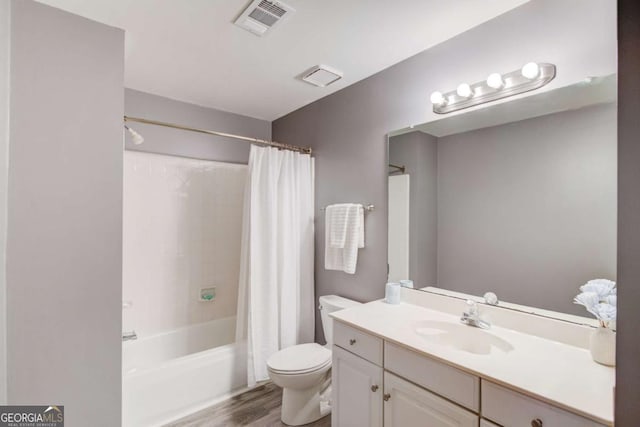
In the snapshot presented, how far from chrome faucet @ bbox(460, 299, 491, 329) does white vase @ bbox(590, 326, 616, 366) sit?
40 cm

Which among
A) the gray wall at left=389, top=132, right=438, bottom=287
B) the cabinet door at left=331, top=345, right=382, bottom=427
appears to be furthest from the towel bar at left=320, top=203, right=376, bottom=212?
the cabinet door at left=331, top=345, right=382, bottom=427

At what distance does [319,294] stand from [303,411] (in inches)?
36.7

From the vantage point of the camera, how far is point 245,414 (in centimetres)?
202

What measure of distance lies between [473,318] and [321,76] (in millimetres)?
1831

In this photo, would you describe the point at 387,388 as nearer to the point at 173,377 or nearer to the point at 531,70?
the point at 173,377

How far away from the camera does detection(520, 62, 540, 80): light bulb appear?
1361 millimetres

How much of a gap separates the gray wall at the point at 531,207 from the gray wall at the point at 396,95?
0.25m

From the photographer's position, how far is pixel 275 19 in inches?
61.2

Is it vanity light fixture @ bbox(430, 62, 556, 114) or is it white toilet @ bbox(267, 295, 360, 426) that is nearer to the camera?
vanity light fixture @ bbox(430, 62, 556, 114)

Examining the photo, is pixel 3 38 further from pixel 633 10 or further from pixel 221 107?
pixel 633 10

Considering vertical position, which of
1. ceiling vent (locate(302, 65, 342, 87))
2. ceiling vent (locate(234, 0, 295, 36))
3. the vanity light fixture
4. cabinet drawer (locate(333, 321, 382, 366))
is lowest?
cabinet drawer (locate(333, 321, 382, 366))

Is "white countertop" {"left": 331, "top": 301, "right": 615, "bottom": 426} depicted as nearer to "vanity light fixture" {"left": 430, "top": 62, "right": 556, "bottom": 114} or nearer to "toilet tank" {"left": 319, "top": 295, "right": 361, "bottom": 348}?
"toilet tank" {"left": 319, "top": 295, "right": 361, "bottom": 348}

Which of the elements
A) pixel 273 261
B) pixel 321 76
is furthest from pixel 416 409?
pixel 321 76

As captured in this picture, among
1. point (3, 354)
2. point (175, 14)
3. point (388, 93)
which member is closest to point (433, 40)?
point (388, 93)
